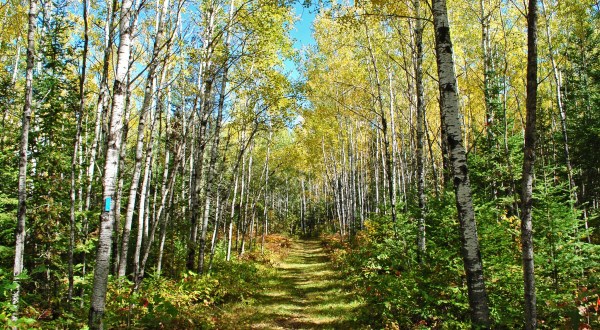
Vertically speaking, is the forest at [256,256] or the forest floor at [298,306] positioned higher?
the forest at [256,256]

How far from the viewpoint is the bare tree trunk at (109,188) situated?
4.12 metres

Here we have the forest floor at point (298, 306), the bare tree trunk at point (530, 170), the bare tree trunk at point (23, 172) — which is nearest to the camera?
the bare tree trunk at point (530, 170)

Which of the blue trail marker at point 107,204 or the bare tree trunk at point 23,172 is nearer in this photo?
the blue trail marker at point 107,204

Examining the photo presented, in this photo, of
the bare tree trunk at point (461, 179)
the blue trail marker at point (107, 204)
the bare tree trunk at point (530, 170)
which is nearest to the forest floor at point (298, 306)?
the bare tree trunk at point (461, 179)

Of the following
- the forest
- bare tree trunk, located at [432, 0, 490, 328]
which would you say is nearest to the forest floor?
the forest

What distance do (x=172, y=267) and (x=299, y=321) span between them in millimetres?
5267

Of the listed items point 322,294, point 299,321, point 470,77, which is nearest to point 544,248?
point 299,321

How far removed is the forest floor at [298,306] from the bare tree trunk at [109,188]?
366 cm

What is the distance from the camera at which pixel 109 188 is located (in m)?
4.29

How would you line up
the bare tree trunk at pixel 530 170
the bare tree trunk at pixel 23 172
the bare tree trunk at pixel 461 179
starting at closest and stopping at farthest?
1. the bare tree trunk at pixel 530 170
2. the bare tree trunk at pixel 461 179
3. the bare tree trunk at pixel 23 172

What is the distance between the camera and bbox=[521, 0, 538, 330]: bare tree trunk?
3.95 m

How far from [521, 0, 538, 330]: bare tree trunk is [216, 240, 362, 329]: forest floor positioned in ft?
13.4

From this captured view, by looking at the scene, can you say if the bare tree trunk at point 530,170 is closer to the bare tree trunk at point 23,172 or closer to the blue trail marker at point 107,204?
the blue trail marker at point 107,204

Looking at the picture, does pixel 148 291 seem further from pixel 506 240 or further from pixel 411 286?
pixel 506 240
